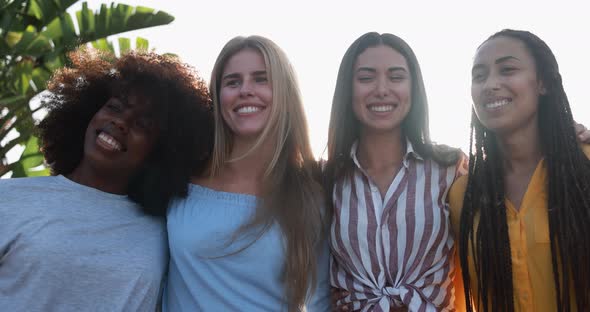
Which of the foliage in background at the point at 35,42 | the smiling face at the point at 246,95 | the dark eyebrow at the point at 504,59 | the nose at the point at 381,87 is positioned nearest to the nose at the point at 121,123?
the smiling face at the point at 246,95

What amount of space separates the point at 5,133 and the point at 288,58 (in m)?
5.46

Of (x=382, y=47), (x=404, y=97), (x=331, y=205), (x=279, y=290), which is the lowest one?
(x=279, y=290)

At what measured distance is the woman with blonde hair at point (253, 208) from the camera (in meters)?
3.08

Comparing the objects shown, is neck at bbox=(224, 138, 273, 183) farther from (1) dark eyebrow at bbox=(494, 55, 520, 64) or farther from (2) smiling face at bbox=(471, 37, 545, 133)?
(1) dark eyebrow at bbox=(494, 55, 520, 64)

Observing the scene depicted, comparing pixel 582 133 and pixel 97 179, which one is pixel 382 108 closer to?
pixel 582 133

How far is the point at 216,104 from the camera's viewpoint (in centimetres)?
367

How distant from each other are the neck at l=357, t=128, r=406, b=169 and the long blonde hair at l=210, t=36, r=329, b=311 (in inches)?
13.0

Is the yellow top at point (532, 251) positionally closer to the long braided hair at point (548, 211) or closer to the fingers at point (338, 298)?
the long braided hair at point (548, 211)

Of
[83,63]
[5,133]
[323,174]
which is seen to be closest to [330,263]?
[323,174]

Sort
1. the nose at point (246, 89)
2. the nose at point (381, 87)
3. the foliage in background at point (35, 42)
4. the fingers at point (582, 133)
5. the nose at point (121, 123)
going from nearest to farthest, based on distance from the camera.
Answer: the fingers at point (582, 133) → the nose at point (121, 123) → the nose at point (381, 87) → the nose at point (246, 89) → the foliage in background at point (35, 42)

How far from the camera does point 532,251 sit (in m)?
2.88

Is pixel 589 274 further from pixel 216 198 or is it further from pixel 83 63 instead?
pixel 83 63

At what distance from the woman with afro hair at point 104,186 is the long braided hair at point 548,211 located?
1.67 metres

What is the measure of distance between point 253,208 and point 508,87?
5.09ft
